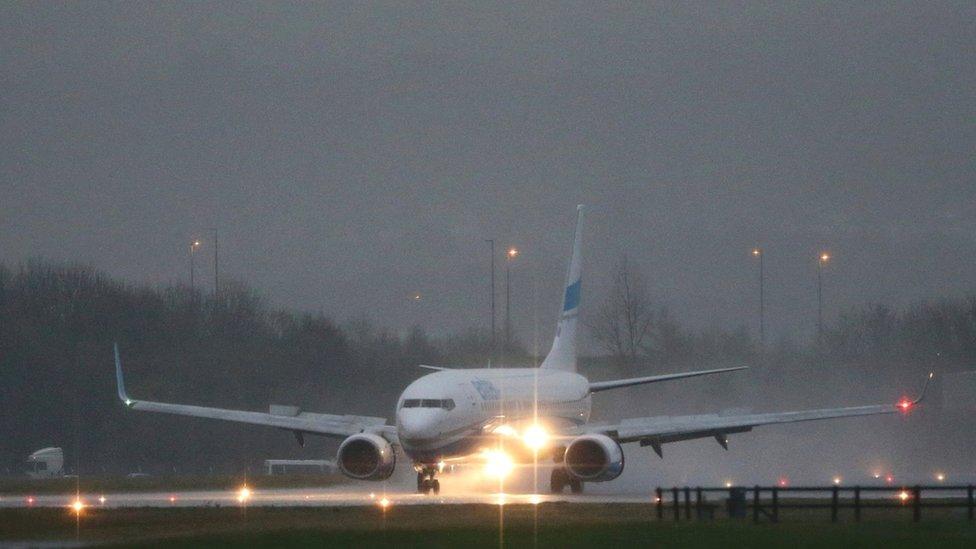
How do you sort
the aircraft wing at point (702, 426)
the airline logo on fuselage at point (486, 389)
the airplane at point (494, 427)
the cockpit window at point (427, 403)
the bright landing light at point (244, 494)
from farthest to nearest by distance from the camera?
the aircraft wing at point (702, 426)
the airline logo on fuselage at point (486, 389)
the airplane at point (494, 427)
the cockpit window at point (427, 403)
the bright landing light at point (244, 494)

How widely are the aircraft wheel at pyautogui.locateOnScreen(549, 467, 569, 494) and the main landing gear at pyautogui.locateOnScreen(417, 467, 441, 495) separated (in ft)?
13.5

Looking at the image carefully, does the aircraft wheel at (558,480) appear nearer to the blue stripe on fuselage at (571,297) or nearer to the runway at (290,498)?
the runway at (290,498)

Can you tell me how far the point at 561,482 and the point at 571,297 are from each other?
19270mm

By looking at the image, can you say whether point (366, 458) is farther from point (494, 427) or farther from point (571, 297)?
point (571, 297)

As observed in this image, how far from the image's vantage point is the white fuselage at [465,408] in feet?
176

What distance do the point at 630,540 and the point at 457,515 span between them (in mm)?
9409

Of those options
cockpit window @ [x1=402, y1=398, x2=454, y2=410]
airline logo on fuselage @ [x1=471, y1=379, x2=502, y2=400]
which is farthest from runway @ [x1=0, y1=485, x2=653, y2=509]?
airline logo on fuselage @ [x1=471, y1=379, x2=502, y2=400]

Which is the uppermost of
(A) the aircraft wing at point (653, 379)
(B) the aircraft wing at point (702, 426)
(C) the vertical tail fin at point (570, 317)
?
(C) the vertical tail fin at point (570, 317)

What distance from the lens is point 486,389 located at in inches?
2277

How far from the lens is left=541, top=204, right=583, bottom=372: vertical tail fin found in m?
73.9

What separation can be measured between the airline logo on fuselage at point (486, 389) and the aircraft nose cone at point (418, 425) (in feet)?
12.6

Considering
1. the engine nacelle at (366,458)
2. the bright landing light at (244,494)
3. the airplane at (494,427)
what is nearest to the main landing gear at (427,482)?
Result: the airplane at (494,427)

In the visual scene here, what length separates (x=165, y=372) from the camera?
313ft

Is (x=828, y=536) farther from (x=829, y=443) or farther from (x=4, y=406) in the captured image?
(x=4, y=406)
